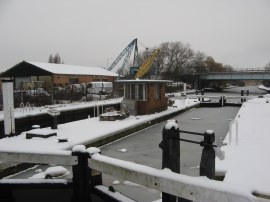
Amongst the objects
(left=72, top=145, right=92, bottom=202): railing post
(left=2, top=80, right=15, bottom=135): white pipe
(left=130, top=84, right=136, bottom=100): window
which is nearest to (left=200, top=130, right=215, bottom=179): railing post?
(left=72, top=145, right=92, bottom=202): railing post

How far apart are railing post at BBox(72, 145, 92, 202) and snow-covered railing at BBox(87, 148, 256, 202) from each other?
0.08 metres

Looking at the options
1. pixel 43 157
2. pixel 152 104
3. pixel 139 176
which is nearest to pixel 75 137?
pixel 43 157

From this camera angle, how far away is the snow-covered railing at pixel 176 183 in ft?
7.43

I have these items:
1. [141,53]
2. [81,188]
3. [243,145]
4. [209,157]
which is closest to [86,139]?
[243,145]

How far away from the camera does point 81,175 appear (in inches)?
151

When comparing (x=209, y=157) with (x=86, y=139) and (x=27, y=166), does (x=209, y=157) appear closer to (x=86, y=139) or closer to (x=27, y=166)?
(x=27, y=166)

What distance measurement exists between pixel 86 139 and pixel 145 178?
8400 millimetres

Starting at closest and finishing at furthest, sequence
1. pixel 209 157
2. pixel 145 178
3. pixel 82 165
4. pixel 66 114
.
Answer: pixel 145 178 → pixel 209 157 → pixel 82 165 → pixel 66 114

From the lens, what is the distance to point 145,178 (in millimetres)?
3076

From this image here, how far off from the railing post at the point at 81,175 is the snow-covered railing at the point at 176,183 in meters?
0.08

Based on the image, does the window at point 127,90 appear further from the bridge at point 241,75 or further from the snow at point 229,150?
the bridge at point 241,75

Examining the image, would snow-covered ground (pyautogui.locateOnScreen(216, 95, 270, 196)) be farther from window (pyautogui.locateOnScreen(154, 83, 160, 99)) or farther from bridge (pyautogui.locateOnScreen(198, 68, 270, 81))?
bridge (pyautogui.locateOnScreen(198, 68, 270, 81))

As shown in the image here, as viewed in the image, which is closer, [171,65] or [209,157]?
[209,157]

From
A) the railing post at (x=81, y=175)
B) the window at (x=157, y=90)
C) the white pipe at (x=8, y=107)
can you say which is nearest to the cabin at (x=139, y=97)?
the window at (x=157, y=90)
